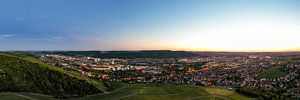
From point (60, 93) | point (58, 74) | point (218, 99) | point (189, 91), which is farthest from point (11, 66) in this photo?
point (218, 99)

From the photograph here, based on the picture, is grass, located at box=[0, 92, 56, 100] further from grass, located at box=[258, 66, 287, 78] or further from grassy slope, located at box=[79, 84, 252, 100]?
grass, located at box=[258, 66, 287, 78]

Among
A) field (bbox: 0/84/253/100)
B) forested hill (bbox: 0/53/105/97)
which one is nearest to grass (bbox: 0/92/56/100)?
field (bbox: 0/84/253/100)

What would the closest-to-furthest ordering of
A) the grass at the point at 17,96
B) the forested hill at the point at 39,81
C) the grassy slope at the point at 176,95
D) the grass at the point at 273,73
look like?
the grassy slope at the point at 176,95 < the grass at the point at 17,96 < the forested hill at the point at 39,81 < the grass at the point at 273,73

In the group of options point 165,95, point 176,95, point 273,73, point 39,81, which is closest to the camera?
point 176,95

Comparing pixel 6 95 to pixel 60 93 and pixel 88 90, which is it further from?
pixel 88 90

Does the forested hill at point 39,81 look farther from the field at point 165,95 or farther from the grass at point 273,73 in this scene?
the grass at point 273,73

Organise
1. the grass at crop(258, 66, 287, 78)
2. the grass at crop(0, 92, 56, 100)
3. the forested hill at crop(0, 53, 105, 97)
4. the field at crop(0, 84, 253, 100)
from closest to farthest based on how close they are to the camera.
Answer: the field at crop(0, 84, 253, 100)
the grass at crop(0, 92, 56, 100)
the forested hill at crop(0, 53, 105, 97)
the grass at crop(258, 66, 287, 78)

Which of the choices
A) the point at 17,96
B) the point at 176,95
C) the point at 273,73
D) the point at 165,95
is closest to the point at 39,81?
the point at 17,96

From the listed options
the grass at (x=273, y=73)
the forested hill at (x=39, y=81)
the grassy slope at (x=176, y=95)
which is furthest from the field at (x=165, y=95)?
the grass at (x=273, y=73)

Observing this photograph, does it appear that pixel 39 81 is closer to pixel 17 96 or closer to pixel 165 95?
pixel 17 96
